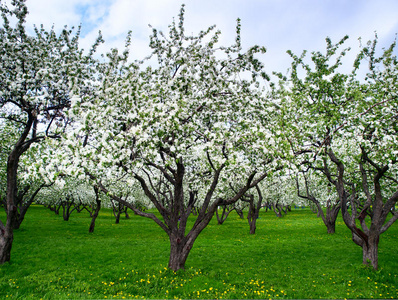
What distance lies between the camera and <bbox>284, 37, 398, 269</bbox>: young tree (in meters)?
11.0

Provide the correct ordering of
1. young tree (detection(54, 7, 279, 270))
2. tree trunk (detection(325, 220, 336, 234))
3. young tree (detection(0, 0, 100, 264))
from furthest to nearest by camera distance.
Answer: tree trunk (detection(325, 220, 336, 234)), young tree (detection(0, 0, 100, 264)), young tree (detection(54, 7, 279, 270))

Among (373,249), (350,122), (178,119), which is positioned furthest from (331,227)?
(178,119)

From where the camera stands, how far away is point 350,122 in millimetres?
11406

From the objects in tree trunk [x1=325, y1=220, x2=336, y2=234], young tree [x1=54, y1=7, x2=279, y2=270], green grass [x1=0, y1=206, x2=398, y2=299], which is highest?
young tree [x1=54, y1=7, x2=279, y2=270]

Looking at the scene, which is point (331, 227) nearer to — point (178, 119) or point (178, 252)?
point (178, 252)

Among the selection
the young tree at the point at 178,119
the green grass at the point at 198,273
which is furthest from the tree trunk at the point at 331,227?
the young tree at the point at 178,119

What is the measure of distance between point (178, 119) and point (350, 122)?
7552 millimetres

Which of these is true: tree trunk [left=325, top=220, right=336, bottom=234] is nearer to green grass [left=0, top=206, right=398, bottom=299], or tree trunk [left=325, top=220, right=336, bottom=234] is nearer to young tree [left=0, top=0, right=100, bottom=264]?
green grass [left=0, top=206, right=398, bottom=299]

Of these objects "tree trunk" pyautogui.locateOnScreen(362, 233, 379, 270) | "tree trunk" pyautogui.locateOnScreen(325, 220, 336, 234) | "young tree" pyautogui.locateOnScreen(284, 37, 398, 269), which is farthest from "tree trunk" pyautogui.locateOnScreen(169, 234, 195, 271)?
"tree trunk" pyautogui.locateOnScreen(325, 220, 336, 234)

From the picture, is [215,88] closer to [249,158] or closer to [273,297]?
[249,158]

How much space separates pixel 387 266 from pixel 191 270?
10776 mm

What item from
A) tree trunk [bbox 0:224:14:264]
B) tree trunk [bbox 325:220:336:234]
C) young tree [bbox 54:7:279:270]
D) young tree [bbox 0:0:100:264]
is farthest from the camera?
tree trunk [bbox 325:220:336:234]

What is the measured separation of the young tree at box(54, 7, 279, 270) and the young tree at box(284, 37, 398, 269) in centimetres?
228

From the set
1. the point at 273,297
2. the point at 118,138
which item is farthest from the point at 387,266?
the point at 118,138
